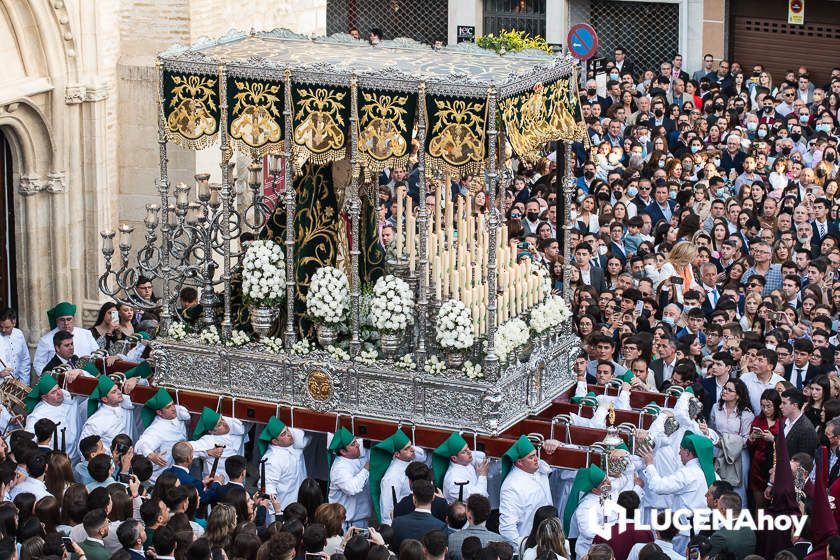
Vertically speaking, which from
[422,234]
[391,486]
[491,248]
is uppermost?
[422,234]

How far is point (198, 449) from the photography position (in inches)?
621

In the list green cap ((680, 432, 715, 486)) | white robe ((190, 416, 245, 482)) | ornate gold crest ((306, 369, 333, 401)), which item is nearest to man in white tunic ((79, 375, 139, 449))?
white robe ((190, 416, 245, 482))

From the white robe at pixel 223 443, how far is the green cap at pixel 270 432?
300 mm

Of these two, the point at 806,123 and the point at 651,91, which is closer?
the point at 806,123

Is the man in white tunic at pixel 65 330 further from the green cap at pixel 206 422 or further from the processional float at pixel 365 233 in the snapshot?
the green cap at pixel 206 422

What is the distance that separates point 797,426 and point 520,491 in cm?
242

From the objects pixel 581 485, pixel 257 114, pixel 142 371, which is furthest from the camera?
pixel 142 371

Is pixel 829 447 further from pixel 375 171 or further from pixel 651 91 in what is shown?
pixel 651 91

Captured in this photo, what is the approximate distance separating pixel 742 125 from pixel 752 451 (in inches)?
481

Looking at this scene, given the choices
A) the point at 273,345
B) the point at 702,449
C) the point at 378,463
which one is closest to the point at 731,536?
the point at 702,449

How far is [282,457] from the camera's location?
621 inches

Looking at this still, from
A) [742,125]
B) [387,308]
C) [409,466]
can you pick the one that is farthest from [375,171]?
[742,125]

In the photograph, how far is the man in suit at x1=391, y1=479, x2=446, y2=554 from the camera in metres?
14.0

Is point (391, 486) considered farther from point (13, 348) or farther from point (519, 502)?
point (13, 348)
